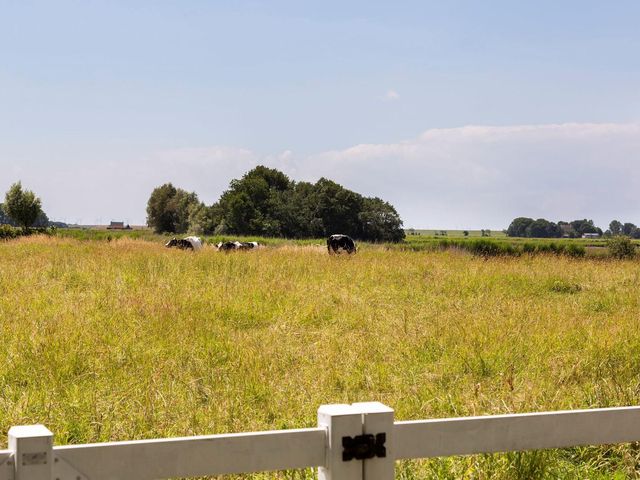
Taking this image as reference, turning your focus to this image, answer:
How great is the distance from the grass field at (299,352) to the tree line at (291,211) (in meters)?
62.1

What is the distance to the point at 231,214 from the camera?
261ft

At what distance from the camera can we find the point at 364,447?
2.61 metres

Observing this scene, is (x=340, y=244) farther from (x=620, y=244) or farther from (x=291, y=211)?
(x=291, y=211)

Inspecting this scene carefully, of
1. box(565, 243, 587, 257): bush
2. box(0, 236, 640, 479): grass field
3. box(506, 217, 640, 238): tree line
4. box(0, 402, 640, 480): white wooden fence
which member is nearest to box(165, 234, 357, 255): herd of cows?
box(565, 243, 587, 257): bush

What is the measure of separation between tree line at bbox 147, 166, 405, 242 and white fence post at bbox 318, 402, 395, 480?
73.4m

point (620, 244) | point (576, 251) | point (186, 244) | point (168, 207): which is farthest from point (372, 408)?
point (168, 207)

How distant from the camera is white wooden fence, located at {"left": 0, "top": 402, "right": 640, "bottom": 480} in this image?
7.60 ft

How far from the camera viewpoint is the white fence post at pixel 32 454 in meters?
2.27

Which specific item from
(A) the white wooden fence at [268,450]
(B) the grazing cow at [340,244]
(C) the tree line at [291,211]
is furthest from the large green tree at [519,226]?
(A) the white wooden fence at [268,450]

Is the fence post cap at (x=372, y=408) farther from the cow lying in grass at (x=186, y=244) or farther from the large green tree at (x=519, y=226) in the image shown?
the large green tree at (x=519, y=226)

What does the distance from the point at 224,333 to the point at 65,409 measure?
3703 millimetres

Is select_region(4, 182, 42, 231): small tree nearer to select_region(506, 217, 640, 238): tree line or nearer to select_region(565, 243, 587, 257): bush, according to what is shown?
select_region(565, 243, 587, 257): bush

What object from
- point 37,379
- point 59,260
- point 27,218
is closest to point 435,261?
point 59,260

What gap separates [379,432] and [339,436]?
6.9 inches
